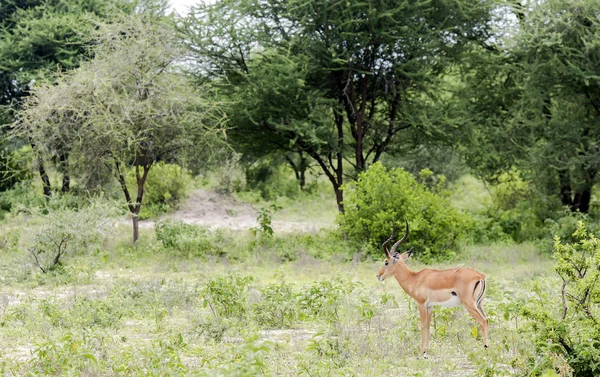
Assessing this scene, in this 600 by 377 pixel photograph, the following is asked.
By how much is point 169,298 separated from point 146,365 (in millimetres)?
4024

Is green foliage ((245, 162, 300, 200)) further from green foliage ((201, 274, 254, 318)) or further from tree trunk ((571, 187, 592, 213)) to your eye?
green foliage ((201, 274, 254, 318))

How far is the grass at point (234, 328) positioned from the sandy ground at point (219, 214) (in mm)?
10227

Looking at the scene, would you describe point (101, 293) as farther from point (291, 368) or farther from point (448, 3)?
point (448, 3)

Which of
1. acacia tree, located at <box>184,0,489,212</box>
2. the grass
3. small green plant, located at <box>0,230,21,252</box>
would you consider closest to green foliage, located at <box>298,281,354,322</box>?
the grass

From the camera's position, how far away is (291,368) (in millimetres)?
6645

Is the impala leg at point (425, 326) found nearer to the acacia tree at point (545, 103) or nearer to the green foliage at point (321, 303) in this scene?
the green foliage at point (321, 303)

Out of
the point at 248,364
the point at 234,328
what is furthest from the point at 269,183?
the point at 248,364

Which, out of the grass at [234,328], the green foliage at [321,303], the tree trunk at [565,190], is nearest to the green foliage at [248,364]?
the grass at [234,328]

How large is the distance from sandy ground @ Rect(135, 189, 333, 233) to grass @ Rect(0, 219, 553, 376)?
10.2m

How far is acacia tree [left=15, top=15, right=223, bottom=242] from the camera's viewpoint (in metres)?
16.4

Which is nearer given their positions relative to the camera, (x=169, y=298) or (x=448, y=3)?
(x=169, y=298)

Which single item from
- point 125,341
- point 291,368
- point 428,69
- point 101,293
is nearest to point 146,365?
point 291,368

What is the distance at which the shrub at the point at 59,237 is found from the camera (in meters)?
13.2

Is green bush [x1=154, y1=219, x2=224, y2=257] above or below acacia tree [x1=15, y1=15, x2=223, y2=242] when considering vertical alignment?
below
